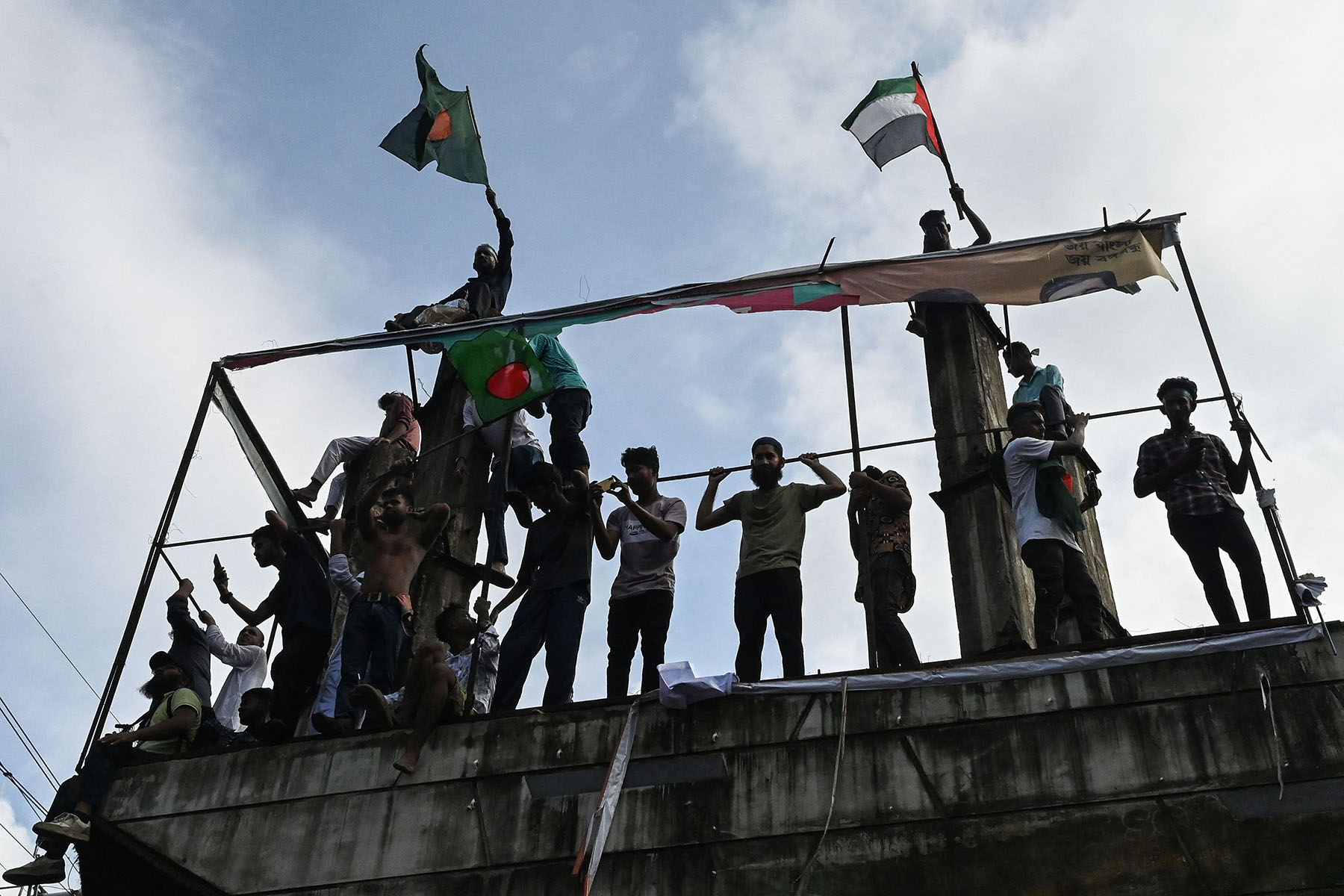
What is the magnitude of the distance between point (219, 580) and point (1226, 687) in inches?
304

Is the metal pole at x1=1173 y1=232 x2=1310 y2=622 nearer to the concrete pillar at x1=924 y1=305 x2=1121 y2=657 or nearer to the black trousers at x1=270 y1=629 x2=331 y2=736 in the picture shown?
the concrete pillar at x1=924 y1=305 x2=1121 y2=657

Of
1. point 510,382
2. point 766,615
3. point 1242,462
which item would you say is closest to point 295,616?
point 510,382

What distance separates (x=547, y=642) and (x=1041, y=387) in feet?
13.8

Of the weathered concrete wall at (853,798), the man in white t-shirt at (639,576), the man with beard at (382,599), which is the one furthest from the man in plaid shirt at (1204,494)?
the man with beard at (382,599)

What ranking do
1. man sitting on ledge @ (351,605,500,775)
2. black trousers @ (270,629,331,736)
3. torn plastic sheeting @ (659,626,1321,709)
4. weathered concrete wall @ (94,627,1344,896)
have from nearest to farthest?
weathered concrete wall @ (94,627,1344,896) → torn plastic sheeting @ (659,626,1321,709) → man sitting on ledge @ (351,605,500,775) → black trousers @ (270,629,331,736)

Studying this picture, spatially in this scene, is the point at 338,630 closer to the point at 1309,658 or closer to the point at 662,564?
the point at 662,564

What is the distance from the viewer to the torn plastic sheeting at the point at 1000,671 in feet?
23.5

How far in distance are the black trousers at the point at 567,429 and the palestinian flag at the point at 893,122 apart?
3621 millimetres

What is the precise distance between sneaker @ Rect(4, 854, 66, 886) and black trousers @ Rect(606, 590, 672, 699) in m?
A: 3.57

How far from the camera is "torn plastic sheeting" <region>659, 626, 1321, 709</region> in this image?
717 cm

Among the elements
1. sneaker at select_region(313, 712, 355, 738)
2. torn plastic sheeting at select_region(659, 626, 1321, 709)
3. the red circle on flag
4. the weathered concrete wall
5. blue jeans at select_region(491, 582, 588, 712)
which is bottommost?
the weathered concrete wall

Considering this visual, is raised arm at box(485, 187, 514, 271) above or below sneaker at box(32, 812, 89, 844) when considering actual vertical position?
above

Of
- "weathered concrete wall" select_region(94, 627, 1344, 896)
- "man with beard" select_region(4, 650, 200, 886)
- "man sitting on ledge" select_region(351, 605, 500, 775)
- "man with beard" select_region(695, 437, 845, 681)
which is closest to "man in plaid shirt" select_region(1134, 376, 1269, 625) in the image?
"weathered concrete wall" select_region(94, 627, 1344, 896)

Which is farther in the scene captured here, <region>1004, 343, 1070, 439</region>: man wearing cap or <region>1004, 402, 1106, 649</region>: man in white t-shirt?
<region>1004, 343, 1070, 439</region>: man wearing cap
